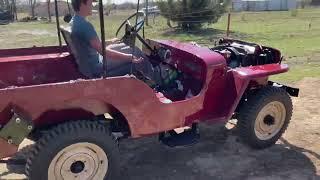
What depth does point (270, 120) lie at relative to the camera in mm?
5598

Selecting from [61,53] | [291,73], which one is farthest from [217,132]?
[291,73]

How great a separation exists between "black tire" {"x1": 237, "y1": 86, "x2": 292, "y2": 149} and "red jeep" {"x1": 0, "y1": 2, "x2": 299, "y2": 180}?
0.01 m

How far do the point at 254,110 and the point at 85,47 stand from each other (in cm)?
210

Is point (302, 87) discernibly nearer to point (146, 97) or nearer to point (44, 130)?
point (146, 97)

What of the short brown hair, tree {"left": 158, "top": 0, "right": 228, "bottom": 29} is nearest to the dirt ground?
the short brown hair

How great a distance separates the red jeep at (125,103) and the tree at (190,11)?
59.8ft

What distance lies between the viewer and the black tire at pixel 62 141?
3.97 m

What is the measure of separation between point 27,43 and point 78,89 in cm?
1536

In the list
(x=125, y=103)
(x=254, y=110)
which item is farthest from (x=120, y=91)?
(x=254, y=110)

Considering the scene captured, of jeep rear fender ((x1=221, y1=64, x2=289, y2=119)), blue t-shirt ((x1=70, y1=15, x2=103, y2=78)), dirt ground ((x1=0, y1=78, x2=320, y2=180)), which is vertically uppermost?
blue t-shirt ((x1=70, y1=15, x2=103, y2=78))

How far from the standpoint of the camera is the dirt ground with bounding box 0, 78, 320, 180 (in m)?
4.89

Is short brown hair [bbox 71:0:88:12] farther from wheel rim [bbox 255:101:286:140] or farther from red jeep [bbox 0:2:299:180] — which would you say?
wheel rim [bbox 255:101:286:140]

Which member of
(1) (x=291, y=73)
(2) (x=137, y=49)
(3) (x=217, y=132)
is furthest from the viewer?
(1) (x=291, y=73)

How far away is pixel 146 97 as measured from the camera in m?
4.38
